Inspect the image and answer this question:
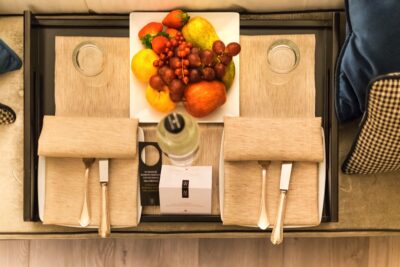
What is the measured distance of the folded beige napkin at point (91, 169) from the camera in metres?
0.87

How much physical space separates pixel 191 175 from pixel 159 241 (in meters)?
0.52

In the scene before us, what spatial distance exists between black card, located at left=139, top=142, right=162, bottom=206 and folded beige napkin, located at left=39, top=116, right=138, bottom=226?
0.05 ft

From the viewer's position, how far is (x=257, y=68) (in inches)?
36.6

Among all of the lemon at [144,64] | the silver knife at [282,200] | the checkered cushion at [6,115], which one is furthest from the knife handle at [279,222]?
the checkered cushion at [6,115]

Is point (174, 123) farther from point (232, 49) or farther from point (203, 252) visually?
point (203, 252)

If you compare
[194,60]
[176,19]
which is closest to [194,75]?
[194,60]

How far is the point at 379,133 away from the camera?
82 centimetres

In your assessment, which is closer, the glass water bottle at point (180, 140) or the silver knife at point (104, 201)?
the glass water bottle at point (180, 140)

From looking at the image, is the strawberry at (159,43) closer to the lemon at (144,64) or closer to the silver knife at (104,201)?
the lemon at (144,64)

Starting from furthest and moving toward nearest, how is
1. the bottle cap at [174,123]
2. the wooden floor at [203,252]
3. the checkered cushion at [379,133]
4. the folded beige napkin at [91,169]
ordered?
the wooden floor at [203,252] < the folded beige napkin at [91,169] < the checkered cushion at [379,133] < the bottle cap at [174,123]

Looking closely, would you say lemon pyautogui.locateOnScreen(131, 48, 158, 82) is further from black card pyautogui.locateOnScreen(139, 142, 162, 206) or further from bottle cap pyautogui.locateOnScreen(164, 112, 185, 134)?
bottle cap pyautogui.locateOnScreen(164, 112, 185, 134)

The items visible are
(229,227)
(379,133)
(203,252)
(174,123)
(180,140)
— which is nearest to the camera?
(174,123)

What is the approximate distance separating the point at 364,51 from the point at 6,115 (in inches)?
28.6

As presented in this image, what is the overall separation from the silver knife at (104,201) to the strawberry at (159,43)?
0.79ft
